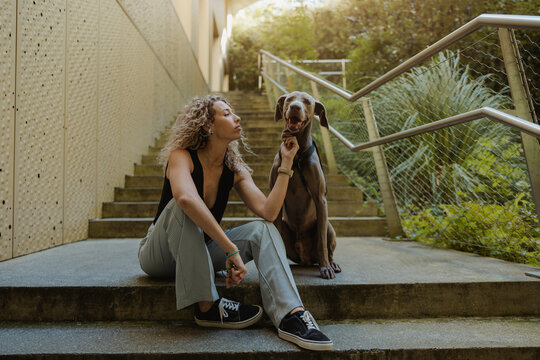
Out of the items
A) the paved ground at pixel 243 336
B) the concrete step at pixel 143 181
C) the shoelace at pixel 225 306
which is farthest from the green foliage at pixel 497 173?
the concrete step at pixel 143 181

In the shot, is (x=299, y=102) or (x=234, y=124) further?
(x=299, y=102)

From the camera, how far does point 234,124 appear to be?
5.91 ft

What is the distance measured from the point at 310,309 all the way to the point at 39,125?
202 centimetres

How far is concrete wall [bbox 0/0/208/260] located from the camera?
7.28 ft

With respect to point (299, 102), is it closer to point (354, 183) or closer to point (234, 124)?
point (234, 124)

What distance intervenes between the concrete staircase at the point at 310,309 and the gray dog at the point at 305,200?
114 millimetres

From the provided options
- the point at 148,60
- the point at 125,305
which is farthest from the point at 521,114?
the point at 148,60

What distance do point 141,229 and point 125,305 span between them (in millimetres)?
1613

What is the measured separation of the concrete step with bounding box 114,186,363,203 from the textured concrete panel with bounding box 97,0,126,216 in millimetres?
99

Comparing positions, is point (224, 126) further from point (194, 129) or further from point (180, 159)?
point (180, 159)

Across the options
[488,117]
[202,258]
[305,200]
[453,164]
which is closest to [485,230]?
[453,164]

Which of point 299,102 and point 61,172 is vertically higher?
point 299,102

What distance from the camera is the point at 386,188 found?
324cm

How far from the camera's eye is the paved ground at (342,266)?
5.91 ft
